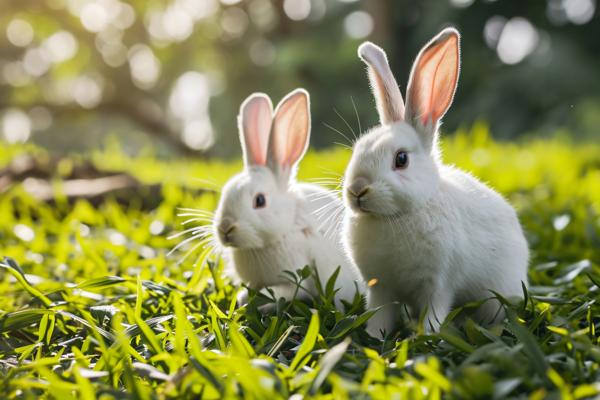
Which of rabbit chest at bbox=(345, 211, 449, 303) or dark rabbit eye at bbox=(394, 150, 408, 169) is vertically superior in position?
dark rabbit eye at bbox=(394, 150, 408, 169)

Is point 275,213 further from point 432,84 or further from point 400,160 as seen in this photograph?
point 432,84

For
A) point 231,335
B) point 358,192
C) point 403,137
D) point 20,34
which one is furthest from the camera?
point 20,34

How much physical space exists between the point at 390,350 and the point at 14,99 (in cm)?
2080

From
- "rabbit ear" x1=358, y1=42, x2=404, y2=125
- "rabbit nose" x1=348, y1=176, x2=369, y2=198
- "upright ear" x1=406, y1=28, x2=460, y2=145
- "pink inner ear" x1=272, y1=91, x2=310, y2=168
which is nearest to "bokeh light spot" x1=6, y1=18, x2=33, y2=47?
"pink inner ear" x1=272, y1=91, x2=310, y2=168

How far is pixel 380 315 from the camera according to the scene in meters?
2.30

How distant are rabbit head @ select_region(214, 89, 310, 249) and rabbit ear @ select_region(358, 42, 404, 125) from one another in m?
0.55

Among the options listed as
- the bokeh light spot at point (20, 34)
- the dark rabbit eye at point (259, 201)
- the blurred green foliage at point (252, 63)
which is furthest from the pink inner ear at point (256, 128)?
the bokeh light spot at point (20, 34)

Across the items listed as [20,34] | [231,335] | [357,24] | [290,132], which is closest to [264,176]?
[290,132]

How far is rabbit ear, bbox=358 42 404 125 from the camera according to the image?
2338mm

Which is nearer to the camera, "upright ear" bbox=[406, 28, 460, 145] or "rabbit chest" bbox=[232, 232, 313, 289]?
"upright ear" bbox=[406, 28, 460, 145]

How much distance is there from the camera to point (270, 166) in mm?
2947

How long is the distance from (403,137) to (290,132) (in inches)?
31.5

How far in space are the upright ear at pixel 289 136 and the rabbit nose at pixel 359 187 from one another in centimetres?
79

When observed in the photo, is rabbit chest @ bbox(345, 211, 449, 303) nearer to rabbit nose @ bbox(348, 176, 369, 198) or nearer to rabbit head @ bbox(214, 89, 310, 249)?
rabbit nose @ bbox(348, 176, 369, 198)
